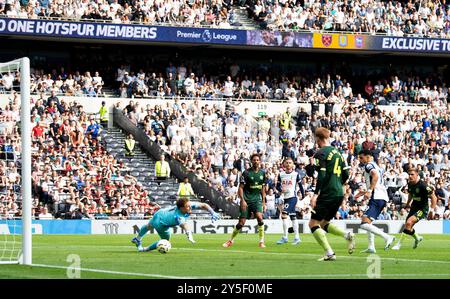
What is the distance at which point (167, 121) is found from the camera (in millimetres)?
42469

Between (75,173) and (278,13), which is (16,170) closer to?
(75,173)

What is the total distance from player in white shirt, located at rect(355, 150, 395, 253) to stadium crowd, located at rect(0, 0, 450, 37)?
74.3 feet

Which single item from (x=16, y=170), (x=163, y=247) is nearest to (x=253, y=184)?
(x=163, y=247)

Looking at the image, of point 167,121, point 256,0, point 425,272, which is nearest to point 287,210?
point 425,272

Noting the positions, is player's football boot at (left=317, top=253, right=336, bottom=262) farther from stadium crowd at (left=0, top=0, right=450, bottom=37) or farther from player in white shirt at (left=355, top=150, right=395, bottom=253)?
stadium crowd at (left=0, top=0, right=450, bottom=37)

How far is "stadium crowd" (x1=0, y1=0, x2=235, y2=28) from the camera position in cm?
4284

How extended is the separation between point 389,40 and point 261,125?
9749mm

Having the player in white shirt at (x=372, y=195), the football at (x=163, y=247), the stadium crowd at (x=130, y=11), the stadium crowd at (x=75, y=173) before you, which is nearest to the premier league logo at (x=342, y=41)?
the stadium crowd at (x=130, y=11)

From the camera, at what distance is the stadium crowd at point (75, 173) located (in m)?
36.2

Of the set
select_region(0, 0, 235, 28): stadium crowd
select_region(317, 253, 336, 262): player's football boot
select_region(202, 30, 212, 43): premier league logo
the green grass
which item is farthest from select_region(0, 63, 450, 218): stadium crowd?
select_region(317, 253, 336, 262): player's football boot

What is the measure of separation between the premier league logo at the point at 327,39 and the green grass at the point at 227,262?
79.6ft

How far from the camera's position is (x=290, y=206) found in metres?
27.8

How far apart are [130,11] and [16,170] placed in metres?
22.8

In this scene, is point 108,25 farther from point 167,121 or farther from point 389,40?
point 389,40
